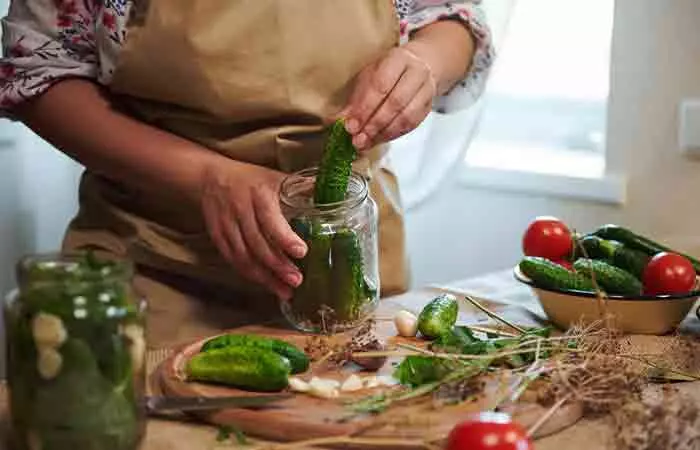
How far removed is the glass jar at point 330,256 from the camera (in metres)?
1.12

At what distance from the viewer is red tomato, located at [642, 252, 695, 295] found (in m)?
1.15

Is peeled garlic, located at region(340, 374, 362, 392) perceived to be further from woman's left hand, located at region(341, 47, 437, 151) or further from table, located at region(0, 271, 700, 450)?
woman's left hand, located at region(341, 47, 437, 151)

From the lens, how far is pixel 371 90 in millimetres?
1173

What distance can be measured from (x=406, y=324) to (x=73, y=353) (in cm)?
42

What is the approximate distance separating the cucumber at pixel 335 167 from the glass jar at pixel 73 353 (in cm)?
32

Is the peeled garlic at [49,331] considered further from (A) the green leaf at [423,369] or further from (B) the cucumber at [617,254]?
(B) the cucumber at [617,254]

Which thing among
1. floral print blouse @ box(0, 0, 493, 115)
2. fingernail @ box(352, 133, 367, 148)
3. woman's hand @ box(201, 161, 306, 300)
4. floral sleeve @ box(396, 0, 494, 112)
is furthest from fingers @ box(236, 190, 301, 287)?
floral sleeve @ box(396, 0, 494, 112)

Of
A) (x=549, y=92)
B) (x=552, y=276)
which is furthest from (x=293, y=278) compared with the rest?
(x=549, y=92)

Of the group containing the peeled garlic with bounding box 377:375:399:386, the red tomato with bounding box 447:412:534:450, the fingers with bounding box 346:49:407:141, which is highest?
the fingers with bounding box 346:49:407:141

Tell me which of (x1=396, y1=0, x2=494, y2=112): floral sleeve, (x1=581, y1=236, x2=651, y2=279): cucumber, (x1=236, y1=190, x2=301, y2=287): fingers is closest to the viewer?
(x1=236, y1=190, x2=301, y2=287): fingers

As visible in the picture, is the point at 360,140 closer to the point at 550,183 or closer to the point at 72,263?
the point at 72,263

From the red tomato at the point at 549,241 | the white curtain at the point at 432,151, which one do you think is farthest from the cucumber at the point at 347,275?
the white curtain at the point at 432,151

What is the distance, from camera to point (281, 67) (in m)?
1.19

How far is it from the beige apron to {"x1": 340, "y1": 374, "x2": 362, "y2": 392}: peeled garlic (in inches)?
12.1
